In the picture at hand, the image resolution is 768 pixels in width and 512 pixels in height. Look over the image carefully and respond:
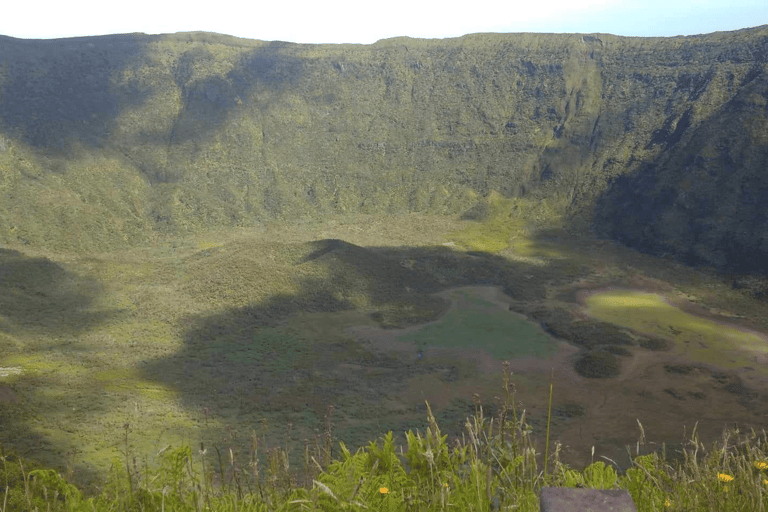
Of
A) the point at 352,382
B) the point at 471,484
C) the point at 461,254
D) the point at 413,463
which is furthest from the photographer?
the point at 461,254

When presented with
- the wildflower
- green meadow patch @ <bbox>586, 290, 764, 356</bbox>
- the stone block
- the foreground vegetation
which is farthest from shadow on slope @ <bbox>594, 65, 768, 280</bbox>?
the stone block

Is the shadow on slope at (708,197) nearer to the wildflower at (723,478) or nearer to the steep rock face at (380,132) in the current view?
the steep rock face at (380,132)

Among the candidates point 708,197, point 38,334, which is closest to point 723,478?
point 38,334

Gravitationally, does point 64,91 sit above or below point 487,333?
above

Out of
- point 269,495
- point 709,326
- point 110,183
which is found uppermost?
point 269,495

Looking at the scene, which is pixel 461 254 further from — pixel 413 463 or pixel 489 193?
pixel 413 463

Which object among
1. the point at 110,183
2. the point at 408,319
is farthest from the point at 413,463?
the point at 110,183

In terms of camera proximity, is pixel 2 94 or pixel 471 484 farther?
pixel 2 94

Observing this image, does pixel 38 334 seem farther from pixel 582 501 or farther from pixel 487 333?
pixel 582 501
